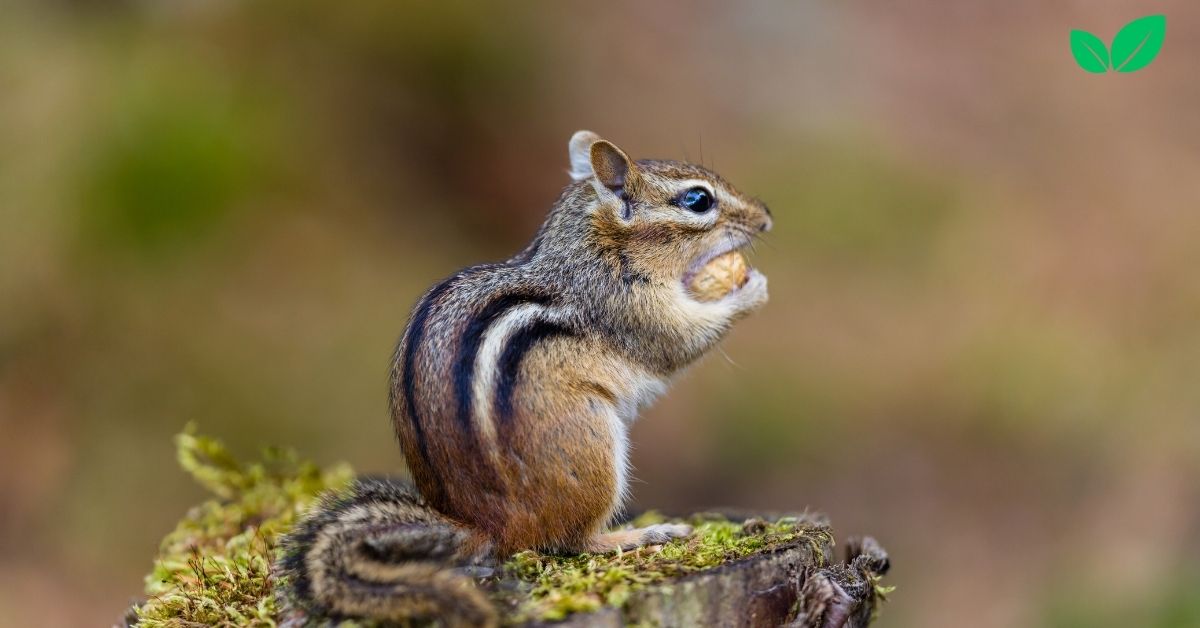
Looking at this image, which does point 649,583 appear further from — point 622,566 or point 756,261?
point 756,261

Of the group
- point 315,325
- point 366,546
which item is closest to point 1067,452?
point 315,325

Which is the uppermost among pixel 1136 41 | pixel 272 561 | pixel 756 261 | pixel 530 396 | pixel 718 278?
pixel 756 261

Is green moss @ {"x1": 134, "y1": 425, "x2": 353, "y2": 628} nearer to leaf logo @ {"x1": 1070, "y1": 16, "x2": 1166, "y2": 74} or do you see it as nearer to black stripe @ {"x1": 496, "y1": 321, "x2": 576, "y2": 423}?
black stripe @ {"x1": 496, "y1": 321, "x2": 576, "y2": 423}

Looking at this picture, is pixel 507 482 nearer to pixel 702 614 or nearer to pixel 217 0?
pixel 702 614

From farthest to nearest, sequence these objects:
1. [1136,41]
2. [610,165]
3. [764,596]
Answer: [1136,41], [610,165], [764,596]

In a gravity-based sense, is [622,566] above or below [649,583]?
above

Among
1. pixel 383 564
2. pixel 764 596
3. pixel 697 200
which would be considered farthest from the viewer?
pixel 697 200

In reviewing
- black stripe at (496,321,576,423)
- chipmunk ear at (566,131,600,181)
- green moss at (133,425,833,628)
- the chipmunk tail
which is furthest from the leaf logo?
the chipmunk tail

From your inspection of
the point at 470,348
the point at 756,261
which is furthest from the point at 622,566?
the point at 756,261
